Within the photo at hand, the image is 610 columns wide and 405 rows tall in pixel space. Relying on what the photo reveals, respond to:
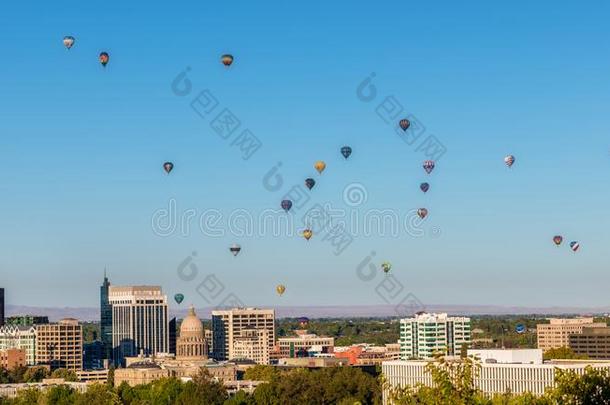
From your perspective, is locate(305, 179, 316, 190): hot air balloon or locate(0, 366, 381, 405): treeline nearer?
locate(305, 179, 316, 190): hot air balloon

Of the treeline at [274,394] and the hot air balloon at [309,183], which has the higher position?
the hot air balloon at [309,183]

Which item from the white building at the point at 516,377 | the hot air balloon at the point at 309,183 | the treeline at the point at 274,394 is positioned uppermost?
the hot air balloon at the point at 309,183

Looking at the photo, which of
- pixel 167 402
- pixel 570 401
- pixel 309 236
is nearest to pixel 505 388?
pixel 309 236

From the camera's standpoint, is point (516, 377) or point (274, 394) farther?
point (274, 394)

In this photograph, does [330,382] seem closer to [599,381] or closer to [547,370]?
[547,370]

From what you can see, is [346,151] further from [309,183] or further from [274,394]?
[274,394]

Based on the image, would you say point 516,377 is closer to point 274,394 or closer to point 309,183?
point 309,183

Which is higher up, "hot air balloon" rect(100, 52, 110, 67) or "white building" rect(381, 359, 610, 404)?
"hot air balloon" rect(100, 52, 110, 67)

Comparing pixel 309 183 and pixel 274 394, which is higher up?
pixel 309 183

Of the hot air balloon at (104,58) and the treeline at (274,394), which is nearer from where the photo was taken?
the hot air balloon at (104,58)

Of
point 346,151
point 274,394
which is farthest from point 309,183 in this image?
point 274,394

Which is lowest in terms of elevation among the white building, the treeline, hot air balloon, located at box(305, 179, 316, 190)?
the treeline
